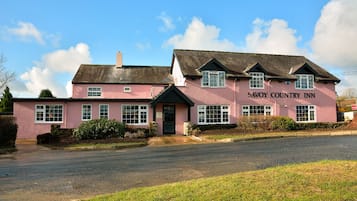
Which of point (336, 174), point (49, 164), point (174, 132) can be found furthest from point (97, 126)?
point (336, 174)

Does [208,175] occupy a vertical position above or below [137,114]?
below

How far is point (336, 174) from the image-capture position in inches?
263

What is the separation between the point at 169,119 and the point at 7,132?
12227mm

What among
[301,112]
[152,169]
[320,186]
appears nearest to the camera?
[320,186]

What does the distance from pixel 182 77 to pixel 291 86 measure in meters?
11.3

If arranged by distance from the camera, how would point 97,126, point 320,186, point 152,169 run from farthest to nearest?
point 97,126 < point 152,169 < point 320,186

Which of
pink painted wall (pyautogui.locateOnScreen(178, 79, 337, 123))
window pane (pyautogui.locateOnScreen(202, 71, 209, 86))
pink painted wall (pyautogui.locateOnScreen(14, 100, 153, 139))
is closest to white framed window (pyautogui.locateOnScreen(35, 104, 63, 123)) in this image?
pink painted wall (pyautogui.locateOnScreen(14, 100, 153, 139))

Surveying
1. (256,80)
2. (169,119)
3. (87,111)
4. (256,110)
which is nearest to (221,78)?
(256,80)

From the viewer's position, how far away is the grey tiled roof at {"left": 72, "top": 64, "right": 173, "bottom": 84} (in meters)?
30.8

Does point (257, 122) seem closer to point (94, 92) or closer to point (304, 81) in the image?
point (304, 81)

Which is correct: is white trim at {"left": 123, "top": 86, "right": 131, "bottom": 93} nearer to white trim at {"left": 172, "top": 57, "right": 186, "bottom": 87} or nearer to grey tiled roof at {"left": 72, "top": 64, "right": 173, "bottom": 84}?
grey tiled roof at {"left": 72, "top": 64, "right": 173, "bottom": 84}

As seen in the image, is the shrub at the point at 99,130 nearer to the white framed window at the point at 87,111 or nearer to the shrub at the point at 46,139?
the shrub at the point at 46,139

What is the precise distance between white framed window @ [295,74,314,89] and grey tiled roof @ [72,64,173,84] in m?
13.7

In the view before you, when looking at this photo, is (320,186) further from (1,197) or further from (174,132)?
(174,132)
